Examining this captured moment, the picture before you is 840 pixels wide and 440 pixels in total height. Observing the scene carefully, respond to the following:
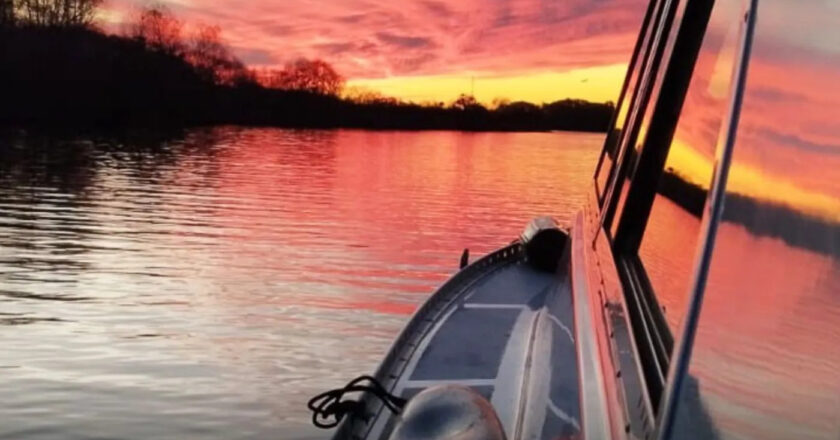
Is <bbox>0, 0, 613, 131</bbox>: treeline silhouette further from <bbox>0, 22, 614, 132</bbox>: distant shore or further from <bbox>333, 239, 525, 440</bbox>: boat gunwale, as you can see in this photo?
<bbox>333, 239, 525, 440</bbox>: boat gunwale

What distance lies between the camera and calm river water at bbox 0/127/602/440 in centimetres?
877

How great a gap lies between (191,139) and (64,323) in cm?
5159

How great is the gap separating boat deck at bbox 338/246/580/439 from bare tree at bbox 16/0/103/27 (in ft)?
233

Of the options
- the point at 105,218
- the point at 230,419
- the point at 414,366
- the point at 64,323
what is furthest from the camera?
the point at 105,218

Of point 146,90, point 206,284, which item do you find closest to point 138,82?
point 146,90

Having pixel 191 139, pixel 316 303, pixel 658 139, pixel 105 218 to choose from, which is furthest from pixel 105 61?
pixel 658 139

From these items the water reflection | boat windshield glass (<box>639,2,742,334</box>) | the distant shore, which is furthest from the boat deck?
the distant shore

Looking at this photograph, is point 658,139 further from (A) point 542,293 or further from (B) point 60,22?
(B) point 60,22

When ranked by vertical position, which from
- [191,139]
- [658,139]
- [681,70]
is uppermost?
[681,70]

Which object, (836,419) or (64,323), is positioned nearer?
(836,419)

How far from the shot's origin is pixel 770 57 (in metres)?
1.50

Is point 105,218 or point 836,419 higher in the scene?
point 836,419

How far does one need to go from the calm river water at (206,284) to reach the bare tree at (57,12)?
127 ft

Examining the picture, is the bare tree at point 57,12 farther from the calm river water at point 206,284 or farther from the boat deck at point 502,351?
the boat deck at point 502,351
